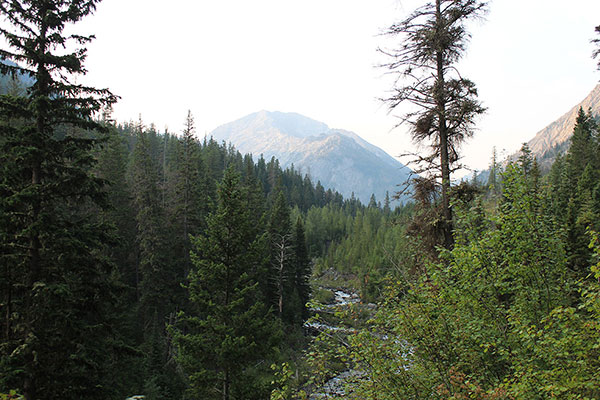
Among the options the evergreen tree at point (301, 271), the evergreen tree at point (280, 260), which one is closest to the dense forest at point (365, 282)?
the evergreen tree at point (280, 260)

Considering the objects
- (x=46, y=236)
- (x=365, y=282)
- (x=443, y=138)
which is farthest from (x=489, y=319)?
(x=46, y=236)

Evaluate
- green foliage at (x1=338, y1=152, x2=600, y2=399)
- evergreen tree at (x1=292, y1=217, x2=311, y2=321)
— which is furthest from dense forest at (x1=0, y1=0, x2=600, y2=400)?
evergreen tree at (x1=292, y1=217, x2=311, y2=321)

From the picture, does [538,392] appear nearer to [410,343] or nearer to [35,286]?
[410,343]

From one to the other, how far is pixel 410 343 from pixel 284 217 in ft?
113

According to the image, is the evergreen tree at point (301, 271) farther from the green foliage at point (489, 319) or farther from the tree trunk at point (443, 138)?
the green foliage at point (489, 319)

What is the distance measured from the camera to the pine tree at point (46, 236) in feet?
25.9

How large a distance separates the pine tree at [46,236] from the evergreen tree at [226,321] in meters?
5.04

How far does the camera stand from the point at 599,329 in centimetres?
454

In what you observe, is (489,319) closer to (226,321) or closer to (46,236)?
(46,236)

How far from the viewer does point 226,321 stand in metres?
14.8

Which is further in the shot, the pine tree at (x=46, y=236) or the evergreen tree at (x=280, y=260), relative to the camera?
the evergreen tree at (x=280, y=260)

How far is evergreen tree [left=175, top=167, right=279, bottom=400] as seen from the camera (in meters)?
13.7

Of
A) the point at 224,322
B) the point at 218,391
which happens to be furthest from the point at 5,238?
the point at 218,391

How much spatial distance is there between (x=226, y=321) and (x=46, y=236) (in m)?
8.44
